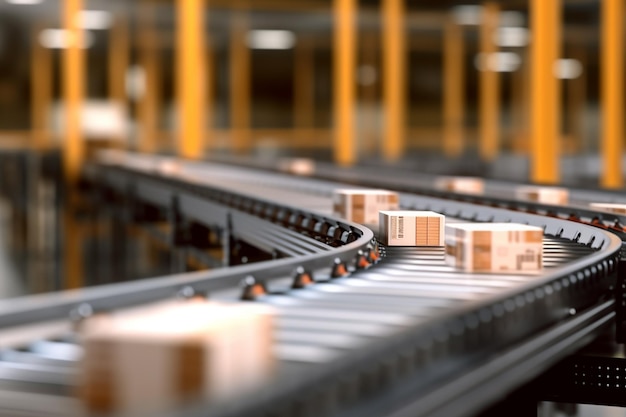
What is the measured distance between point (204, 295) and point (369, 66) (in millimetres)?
27654

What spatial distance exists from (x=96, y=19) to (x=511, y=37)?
38.6ft

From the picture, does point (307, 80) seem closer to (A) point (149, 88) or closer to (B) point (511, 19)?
(A) point (149, 88)

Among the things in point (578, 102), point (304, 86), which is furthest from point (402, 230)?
point (578, 102)

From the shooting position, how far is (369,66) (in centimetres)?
3084

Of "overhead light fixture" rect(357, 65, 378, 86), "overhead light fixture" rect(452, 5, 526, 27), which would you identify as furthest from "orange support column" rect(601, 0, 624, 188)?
"overhead light fixture" rect(357, 65, 378, 86)

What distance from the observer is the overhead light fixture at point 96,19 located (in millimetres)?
24125

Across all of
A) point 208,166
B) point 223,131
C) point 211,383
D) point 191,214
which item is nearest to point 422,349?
point 211,383

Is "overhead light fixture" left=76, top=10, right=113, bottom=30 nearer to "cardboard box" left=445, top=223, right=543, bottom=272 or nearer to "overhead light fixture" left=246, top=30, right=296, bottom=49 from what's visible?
"overhead light fixture" left=246, top=30, right=296, bottom=49

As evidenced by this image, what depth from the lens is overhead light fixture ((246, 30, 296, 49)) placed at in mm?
28292

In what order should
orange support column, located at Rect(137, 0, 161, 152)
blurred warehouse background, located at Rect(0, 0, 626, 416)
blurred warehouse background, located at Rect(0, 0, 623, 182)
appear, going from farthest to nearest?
1. orange support column, located at Rect(137, 0, 161, 152)
2. blurred warehouse background, located at Rect(0, 0, 623, 182)
3. blurred warehouse background, located at Rect(0, 0, 626, 416)

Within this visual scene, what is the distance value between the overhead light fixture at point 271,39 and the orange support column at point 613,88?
49.7ft

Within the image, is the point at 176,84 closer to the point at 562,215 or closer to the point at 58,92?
the point at 58,92

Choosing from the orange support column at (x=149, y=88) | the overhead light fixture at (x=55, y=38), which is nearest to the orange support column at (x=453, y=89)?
the orange support column at (x=149, y=88)

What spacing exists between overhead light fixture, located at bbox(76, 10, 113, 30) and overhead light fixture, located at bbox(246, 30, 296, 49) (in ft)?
13.9
